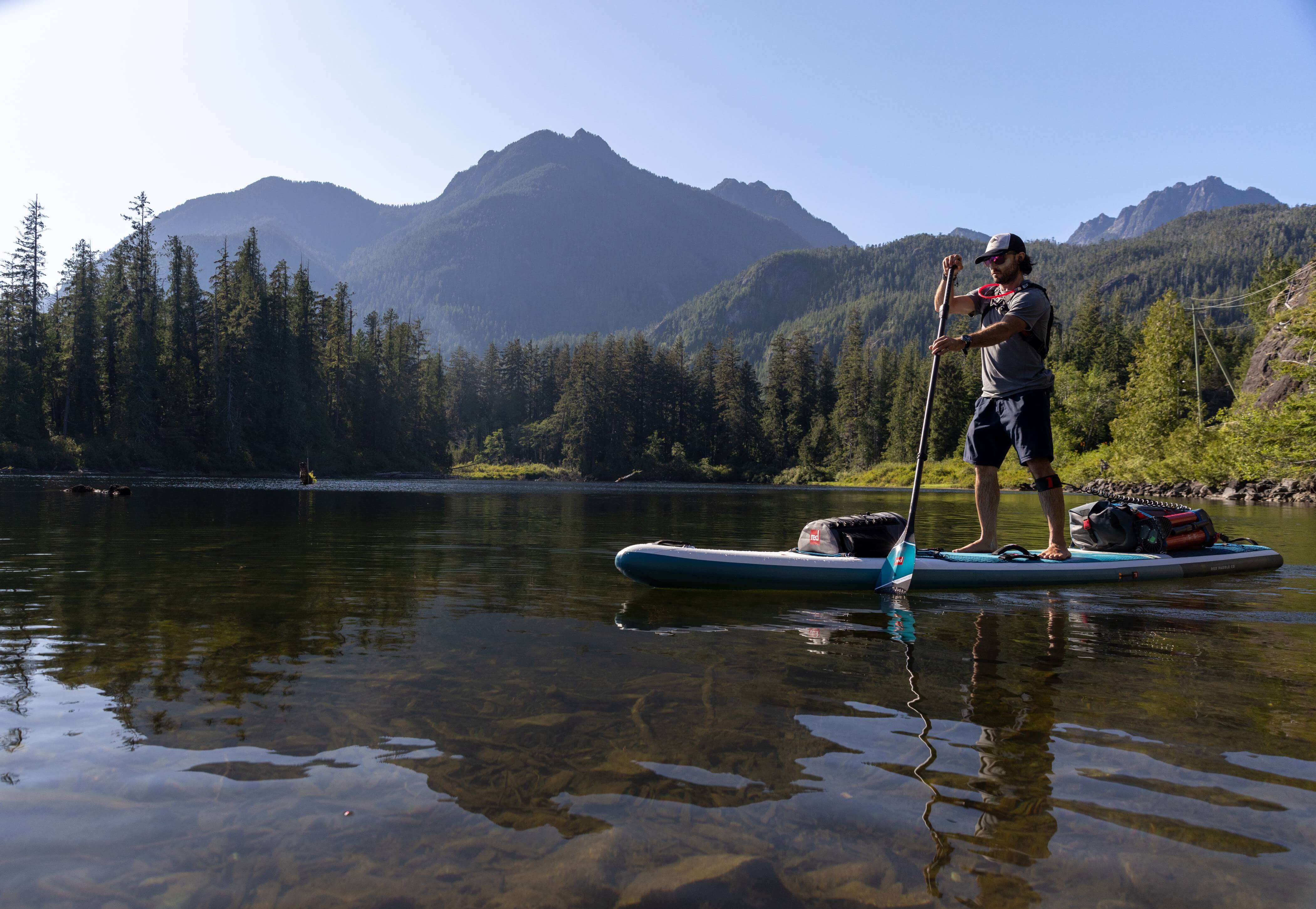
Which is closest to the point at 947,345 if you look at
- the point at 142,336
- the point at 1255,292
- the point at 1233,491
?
the point at 1233,491

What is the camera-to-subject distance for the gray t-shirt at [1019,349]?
8055 millimetres

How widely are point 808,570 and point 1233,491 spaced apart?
39999 millimetres

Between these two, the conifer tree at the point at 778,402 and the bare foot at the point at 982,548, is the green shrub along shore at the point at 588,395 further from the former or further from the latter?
the bare foot at the point at 982,548

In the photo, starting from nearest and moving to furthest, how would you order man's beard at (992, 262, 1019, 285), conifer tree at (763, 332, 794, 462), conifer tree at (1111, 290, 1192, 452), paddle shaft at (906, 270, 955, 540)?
paddle shaft at (906, 270, 955, 540)
man's beard at (992, 262, 1019, 285)
conifer tree at (1111, 290, 1192, 452)
conifer tree at (763, 332, 794, 462)

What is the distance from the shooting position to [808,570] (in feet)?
25.6

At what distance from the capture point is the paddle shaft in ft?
26.1

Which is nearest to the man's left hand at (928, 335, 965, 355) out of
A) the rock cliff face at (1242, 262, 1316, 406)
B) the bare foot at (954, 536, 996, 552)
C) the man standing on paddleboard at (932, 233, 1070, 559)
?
the man standing on paddleboard at (932, 233, 1070, 559)

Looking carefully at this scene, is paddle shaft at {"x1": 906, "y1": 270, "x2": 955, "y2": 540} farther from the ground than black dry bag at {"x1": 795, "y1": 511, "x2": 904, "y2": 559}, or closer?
farther from the ground

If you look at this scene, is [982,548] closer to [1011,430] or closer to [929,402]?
[1011,430]

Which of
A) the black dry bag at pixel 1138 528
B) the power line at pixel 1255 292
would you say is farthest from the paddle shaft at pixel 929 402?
the power line at pixel 1255 292

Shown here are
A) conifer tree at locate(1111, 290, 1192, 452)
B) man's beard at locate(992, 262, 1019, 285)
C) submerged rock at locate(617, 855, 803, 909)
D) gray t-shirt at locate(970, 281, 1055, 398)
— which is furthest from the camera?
conifer tree at locate(1111, 290, 1192, 452)

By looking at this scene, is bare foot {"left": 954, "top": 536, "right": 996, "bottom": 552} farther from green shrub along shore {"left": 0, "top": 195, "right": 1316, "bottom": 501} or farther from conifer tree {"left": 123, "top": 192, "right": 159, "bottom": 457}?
conifer tree {"left": 123, "top": 192, "right": 159, "bottom": 457}

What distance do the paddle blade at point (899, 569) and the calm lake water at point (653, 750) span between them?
0.18m

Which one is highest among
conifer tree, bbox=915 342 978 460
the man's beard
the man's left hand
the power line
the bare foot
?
the power line
